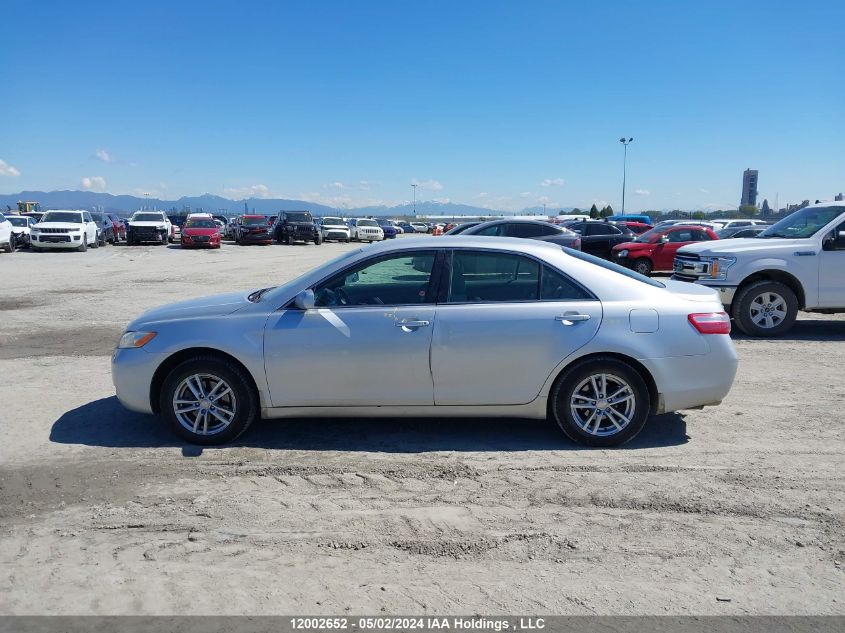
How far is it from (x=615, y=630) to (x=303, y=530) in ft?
5.90

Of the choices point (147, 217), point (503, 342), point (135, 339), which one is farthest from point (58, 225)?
point (503, 342)

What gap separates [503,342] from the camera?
493 cm

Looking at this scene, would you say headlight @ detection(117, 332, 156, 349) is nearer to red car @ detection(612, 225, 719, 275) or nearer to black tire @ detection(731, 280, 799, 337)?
black tire @ detection(731, 280, 799, 337)

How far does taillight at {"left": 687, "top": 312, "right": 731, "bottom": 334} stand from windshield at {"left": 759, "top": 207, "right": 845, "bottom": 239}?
226 inches

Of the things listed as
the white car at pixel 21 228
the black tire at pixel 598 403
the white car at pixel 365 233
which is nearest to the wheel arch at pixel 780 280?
the black tire at pixel 598 403

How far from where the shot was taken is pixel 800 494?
14.0 feet

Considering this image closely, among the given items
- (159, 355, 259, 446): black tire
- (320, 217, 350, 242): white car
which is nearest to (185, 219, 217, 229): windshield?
(320, 217, 350, 242): white car

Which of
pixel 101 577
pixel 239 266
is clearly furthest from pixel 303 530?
pixel 239 266

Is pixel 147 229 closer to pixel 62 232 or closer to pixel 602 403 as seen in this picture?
pixel 62 232

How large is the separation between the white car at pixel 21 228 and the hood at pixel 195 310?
28481 mm

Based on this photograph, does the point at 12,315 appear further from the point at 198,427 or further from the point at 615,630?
the point at 615,630

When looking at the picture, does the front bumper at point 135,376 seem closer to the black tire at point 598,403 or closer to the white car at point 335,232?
the black tire at point 598,403

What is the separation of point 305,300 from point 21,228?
30.1 meters

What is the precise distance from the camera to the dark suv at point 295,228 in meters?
36.4
